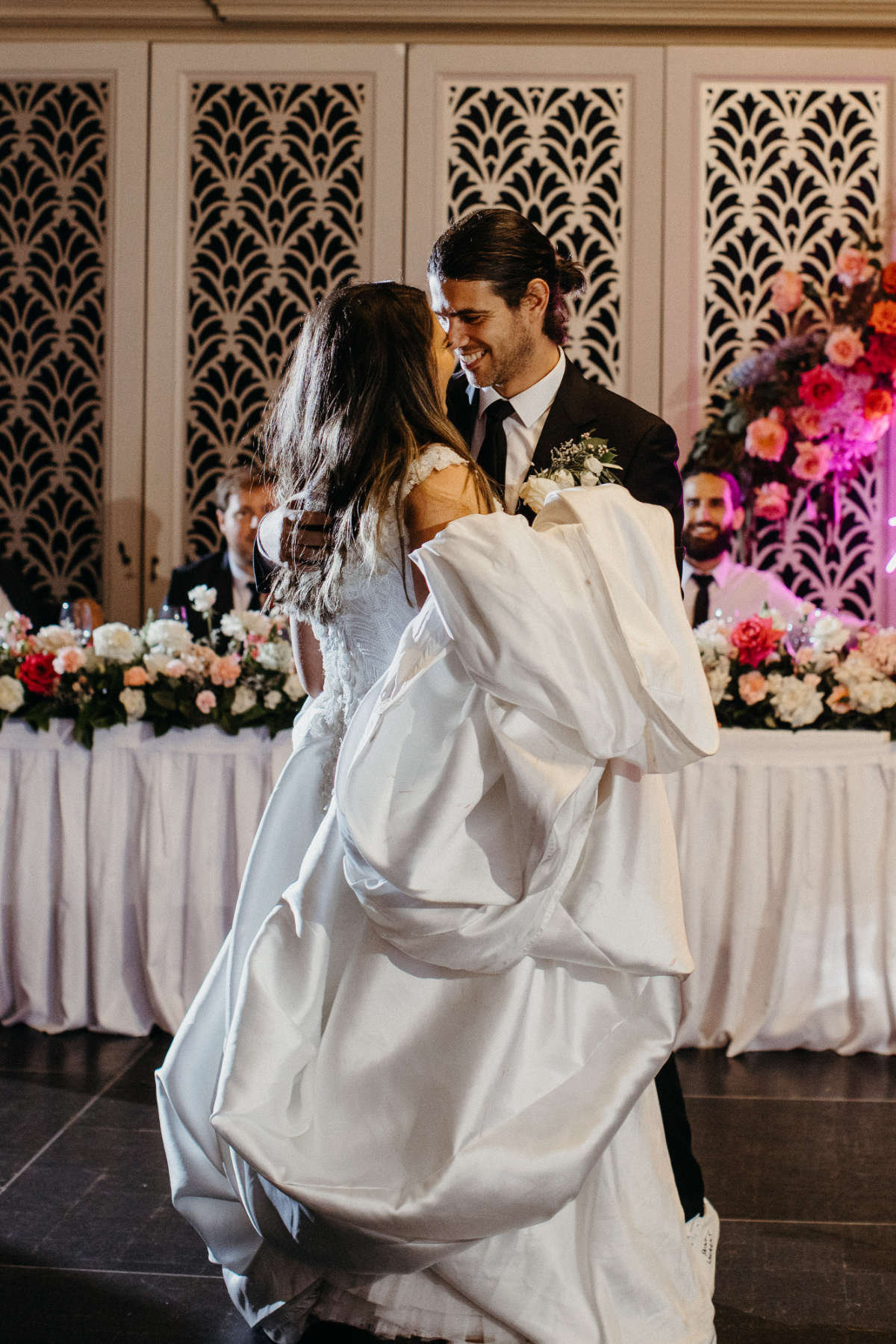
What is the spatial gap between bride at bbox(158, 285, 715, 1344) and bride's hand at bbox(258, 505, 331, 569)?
1 centimetres

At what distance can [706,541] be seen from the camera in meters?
5.51

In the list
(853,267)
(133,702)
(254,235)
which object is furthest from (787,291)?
(133,702)

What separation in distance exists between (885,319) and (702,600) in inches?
60.5

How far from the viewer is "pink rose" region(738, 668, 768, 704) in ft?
13.1

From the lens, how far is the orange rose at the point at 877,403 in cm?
588

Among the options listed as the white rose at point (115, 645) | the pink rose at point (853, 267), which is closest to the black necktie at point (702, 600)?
the pink rose at point (853, 267)

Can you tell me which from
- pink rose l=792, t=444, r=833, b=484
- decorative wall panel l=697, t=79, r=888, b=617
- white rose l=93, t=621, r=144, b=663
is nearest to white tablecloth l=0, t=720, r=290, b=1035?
white rose l=93, t=621, r=144, b=663

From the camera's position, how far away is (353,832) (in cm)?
199

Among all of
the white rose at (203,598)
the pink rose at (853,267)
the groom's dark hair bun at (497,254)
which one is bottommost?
the white rose at (203,598)

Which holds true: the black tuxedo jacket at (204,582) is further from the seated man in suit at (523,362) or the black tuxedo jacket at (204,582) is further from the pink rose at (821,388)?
the seated man in suit at (523,362)

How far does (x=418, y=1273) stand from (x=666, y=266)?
5.07 m

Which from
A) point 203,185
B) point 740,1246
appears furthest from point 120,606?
point 740,1246

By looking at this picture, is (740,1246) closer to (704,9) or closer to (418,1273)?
(418,1273)

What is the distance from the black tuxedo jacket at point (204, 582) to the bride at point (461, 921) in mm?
3399
